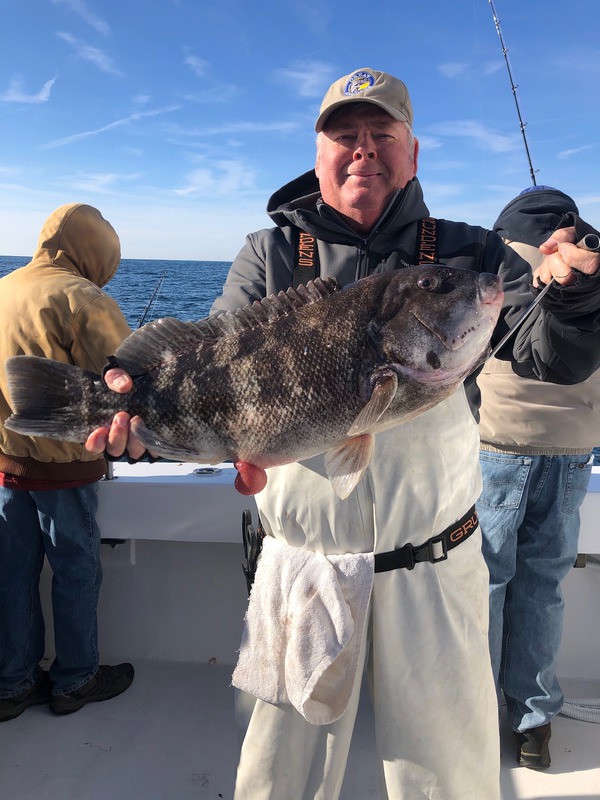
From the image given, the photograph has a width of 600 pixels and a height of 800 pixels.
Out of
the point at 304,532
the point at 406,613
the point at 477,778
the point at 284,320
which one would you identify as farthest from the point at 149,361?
the point at 477,778

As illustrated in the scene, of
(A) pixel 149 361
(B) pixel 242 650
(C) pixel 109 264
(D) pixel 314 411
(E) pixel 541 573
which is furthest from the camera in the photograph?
(C) pixel 109 264

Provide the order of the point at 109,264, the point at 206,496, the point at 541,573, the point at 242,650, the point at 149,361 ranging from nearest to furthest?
1. the point at 149,361
2. the point at 242,650
3. the point at 541,573
4. the point at 206,496
5. the point at 109,264

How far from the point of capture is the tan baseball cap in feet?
8.11

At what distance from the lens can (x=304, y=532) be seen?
245cm

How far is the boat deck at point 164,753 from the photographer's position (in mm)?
3271

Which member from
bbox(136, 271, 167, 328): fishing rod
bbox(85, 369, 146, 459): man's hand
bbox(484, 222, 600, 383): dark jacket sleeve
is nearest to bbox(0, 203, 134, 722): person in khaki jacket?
bbox(136, 271, 167, 328): fishing rod

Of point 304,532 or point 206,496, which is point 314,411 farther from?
point 206,496

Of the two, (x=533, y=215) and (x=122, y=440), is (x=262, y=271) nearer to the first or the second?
(x=122, y=440)

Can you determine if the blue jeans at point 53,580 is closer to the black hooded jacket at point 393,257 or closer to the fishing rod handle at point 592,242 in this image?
the black hooded jacket at point 393,257

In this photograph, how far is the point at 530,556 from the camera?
3.54 meters

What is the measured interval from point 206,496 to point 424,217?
218cm

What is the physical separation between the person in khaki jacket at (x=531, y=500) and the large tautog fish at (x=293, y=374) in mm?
1392

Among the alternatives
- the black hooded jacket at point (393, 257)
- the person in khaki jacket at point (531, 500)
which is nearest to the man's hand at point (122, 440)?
the black hooded jacket at point (393, 257)

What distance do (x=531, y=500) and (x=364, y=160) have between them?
6.80 feet
